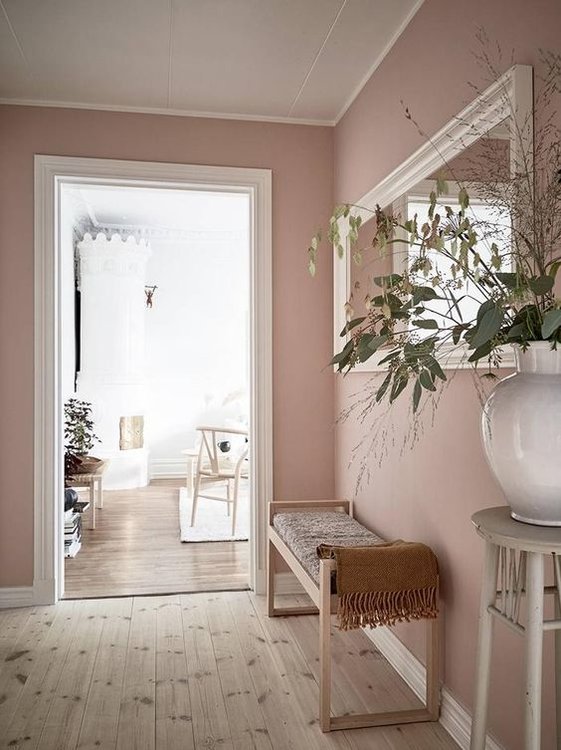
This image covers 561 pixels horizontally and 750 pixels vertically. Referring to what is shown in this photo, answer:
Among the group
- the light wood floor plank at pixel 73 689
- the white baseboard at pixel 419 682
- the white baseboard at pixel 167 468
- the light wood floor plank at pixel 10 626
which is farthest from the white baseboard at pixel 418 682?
the white baseboard at pixel 167 468

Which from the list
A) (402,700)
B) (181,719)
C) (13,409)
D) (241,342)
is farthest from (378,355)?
(241,342)

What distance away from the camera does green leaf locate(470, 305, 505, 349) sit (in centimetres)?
127

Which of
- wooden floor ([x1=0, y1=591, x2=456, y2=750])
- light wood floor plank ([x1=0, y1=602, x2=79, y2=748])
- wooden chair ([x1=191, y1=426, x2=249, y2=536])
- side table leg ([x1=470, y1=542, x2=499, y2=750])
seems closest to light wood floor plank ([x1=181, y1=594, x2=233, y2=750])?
wooden floor ([x1=0, y1=591, x2=456, y2=750])

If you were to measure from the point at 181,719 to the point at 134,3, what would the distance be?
266cm

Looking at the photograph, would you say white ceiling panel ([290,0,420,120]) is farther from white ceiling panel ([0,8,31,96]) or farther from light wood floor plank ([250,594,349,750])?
light wood floor plank ([250,594,349,750])

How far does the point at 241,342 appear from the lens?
815 cm

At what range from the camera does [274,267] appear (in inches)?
150

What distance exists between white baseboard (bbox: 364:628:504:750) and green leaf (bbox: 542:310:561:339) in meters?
1.45

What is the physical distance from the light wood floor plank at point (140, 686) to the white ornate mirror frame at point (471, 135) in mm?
1475

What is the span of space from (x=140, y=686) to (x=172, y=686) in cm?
12

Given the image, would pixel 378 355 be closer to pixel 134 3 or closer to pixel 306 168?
pixel 306 168

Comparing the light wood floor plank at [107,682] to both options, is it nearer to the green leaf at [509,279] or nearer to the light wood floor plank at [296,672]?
the light wood floor plank at [296,672]

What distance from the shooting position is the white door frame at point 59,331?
3.56 metres

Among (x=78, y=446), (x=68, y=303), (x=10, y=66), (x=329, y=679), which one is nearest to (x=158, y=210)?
(x=68, y=303)
